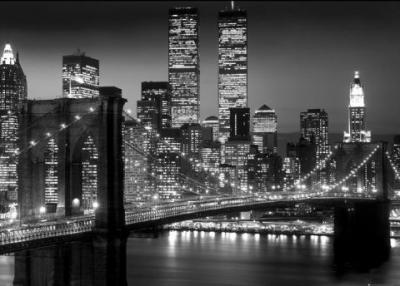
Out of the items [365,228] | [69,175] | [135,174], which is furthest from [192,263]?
[135,174]

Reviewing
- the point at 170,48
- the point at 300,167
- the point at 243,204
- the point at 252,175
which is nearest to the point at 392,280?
the point at 243,204

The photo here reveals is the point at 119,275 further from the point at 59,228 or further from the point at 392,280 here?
the point at 392,280

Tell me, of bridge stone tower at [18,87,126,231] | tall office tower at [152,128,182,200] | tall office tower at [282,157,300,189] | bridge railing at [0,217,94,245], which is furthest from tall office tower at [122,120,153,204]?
bridge railing at [0,217,94,245]

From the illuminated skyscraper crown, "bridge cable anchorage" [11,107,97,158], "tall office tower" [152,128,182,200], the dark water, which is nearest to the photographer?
the dark water

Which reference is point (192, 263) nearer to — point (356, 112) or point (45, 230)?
point (45, 230)

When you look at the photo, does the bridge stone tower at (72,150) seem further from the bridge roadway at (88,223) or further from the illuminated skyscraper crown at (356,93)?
the illuminated skyscraper crown at (356,93)

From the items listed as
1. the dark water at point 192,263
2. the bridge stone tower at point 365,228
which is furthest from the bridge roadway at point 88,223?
the bridge stone tower at point 365,228

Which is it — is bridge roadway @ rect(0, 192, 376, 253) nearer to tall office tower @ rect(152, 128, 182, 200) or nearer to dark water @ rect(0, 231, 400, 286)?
dark water @ rect(0, 231, 400, 286)

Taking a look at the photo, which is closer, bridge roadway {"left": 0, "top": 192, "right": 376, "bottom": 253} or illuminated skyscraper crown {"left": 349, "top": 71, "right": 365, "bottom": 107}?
bridge roadway {"left": 0, "top": 192, "right": 376, "bottom": 253}
